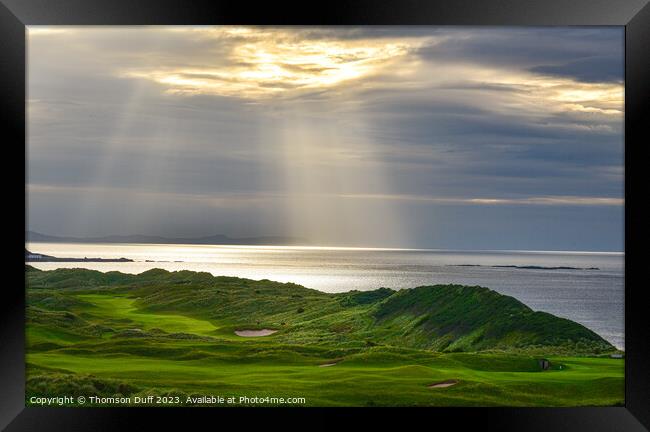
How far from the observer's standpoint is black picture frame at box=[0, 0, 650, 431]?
210 inches

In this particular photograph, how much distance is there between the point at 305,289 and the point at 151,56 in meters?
4.68

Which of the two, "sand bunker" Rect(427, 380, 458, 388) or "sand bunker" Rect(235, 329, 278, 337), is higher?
"sand bunker" Rect(235, 329, 278, 337)

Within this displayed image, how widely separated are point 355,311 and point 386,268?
0.91 m

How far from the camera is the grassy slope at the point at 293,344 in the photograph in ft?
22.2

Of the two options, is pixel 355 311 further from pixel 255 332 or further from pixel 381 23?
pixel 381 23

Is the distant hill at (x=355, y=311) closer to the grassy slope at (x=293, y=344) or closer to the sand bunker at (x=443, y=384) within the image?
the grassy slope at (x=293, y=344)

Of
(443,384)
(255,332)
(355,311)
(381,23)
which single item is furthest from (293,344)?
(381,23)

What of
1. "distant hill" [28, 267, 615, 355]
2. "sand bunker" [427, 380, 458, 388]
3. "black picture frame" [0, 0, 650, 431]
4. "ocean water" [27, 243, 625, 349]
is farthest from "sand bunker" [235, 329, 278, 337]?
"black picture frame" [0, 0, 650, 431]

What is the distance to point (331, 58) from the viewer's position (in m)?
8.25

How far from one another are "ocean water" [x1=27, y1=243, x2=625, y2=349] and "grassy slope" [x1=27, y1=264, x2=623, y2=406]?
1.00 ft

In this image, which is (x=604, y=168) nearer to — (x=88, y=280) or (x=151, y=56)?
(x=151, y=56)

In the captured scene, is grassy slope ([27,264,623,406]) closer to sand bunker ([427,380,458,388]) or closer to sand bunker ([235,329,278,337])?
sand bunker ([427,380,458,388])

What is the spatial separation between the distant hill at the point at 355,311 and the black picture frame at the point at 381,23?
8.54ft

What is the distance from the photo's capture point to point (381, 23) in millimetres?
5355
